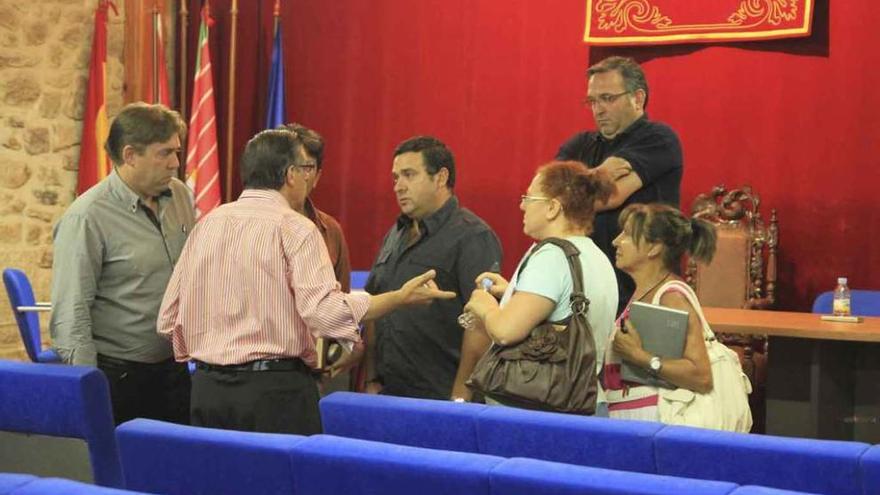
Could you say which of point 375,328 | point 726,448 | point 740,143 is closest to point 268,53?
point 740,143

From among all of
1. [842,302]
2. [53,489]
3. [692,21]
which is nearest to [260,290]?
[53,489]

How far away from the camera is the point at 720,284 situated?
6715mm

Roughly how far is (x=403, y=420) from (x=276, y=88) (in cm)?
515

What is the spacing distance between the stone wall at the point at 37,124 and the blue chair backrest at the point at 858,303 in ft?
14.0

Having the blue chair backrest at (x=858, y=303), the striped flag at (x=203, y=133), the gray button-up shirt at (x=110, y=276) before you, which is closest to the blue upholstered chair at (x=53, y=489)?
the gray button-up shirt at (x=110, y=276)

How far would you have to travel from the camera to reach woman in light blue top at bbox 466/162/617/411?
333 centimetres

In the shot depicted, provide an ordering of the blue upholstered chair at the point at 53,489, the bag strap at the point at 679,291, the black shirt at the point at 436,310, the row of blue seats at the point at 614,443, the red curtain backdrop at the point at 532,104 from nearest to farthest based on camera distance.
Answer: the blue upholstered chair at the point at 53,489
the row of blue seats at the point at 614,443
the bag strap at the point at 679,291
the black shirt at the point at 436,310
the red curtain backdrop at the point at 532,104

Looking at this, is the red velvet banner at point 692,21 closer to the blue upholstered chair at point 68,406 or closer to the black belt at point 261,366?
the black belt at point 261,366

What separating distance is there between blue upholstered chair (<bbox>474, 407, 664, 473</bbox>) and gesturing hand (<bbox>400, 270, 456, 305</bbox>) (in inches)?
21.3

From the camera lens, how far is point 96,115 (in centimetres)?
755

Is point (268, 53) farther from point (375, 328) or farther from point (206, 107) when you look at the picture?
point (375, 328)

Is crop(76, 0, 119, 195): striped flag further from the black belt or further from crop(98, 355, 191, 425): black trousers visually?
the black belt

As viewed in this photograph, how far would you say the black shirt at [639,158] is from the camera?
4.10 meters

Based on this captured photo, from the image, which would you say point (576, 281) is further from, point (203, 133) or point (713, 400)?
point (203, 133)
